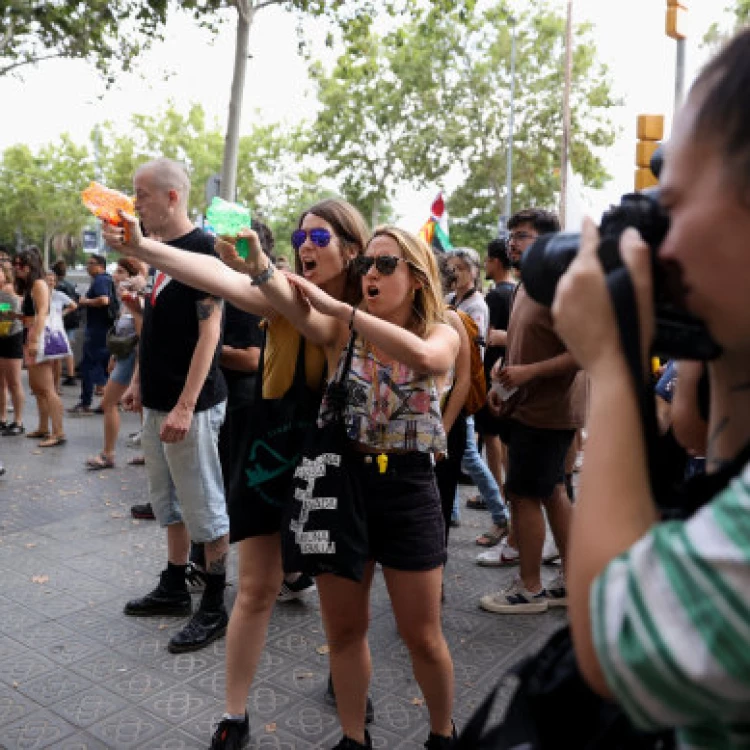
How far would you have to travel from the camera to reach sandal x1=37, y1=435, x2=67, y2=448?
8.09 metres

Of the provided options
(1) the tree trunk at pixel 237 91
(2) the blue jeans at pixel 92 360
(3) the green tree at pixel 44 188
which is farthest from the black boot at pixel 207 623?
(3) the green tree at pixel 44 188

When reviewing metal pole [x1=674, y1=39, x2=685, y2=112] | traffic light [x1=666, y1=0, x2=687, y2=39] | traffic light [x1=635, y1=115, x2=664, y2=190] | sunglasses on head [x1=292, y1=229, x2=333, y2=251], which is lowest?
Result: sunglasses on head [x1=292, y1=229, x2=333, y2=251]

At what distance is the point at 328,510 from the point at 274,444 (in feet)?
1.47

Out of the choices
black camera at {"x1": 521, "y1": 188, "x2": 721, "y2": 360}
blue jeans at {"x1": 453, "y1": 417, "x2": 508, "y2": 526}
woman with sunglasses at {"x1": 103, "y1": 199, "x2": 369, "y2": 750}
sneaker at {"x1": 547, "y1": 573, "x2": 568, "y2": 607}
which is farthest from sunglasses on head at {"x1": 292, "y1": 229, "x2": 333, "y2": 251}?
blue jeans at {"x1": 453, "y1": 417, "x2": 508, "y2": 526}

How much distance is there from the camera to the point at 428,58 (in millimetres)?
25594

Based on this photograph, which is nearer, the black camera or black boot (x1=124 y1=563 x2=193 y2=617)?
the black camera

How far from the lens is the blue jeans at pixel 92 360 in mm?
10211

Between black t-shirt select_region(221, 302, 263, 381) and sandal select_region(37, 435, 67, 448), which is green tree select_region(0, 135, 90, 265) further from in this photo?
black t-shirt select_region(221, 302, 263, 381)

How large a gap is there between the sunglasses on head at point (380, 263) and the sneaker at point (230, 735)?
5.48ft

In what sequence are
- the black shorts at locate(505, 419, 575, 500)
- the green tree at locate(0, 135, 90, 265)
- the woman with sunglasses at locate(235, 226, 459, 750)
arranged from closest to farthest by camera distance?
the woman with sunglasses at locate(235, 226, 459, 750)
the black shorts at locate(505, 419, 575, 500)
the green tree at locate(0, 135, 90, 265)

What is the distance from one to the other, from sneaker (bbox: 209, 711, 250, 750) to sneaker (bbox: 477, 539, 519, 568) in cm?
239

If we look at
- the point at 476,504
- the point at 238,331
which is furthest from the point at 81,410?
the point at 238,331

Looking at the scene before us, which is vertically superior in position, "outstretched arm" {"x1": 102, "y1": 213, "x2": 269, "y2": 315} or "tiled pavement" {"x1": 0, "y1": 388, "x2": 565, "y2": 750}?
"outstretched arm" {"x1": 102, "y1": 213, "x2": 269, "y2": 315}

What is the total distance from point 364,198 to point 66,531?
2329 cm
